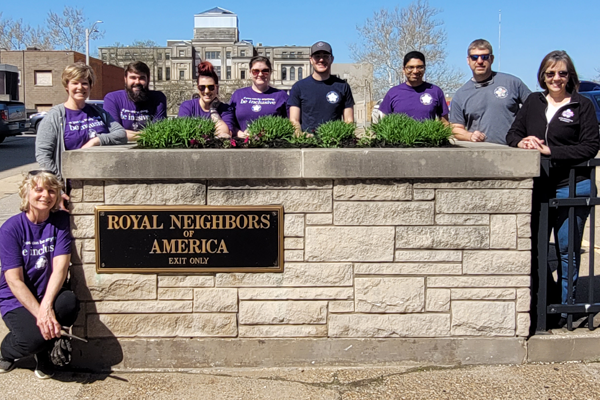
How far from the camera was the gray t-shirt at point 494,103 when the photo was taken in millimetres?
4844

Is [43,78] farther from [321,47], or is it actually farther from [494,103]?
[494,103]

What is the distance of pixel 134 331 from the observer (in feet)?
12.5

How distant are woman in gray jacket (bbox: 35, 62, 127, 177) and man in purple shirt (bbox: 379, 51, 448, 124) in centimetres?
216

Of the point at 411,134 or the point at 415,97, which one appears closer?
the point at 411,134

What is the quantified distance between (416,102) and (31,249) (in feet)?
9.82

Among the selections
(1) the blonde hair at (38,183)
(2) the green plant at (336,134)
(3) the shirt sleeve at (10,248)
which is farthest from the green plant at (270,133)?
(3) the shirt sleeve at (10,248)

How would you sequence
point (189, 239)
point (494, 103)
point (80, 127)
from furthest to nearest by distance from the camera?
point (494, 103)
point (80, 127)
point (189, 239)

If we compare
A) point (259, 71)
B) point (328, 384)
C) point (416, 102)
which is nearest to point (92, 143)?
point (259, 71)

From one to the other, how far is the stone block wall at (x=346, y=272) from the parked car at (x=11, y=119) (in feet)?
58.0

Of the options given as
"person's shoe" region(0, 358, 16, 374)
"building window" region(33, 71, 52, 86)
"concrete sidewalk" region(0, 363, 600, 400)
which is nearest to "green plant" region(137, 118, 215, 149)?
"concrete sidewalk" region(0, 363, 600, 400)

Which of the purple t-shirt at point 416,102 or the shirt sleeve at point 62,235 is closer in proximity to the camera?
the shirt sleeve at point 62,235

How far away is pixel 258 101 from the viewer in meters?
5.25

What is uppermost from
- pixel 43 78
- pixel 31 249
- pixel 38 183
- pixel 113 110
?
pixel 43 78

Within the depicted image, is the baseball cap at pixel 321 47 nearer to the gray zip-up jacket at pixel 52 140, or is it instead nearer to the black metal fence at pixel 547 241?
the gray zip-up jacket at pixel 52 140
